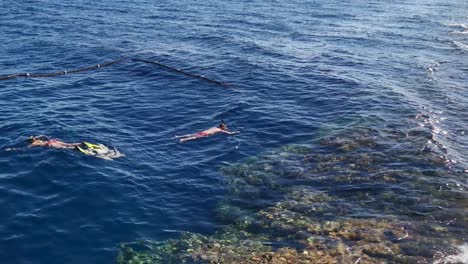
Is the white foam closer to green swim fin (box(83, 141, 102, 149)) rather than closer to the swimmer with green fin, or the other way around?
the swimmer with green fin

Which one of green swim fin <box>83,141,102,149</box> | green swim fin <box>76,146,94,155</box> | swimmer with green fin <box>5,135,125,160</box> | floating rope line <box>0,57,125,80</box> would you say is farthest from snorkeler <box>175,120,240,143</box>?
floating rope line <box>0,57,125,80</box>

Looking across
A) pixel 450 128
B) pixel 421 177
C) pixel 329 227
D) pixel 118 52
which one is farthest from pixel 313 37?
pixel 329 227

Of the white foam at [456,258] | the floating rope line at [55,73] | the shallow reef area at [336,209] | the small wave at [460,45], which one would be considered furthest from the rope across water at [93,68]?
the small wave at [460,45]

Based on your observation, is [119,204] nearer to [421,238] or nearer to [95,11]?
[421,238]

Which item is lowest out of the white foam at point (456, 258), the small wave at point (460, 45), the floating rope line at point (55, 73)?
the white foam at point (456, 258)

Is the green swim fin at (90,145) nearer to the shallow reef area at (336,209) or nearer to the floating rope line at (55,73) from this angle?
the shallow reef area at (336,209)

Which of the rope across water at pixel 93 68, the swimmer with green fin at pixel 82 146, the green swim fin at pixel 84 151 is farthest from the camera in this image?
the rope across water at pixel 93 68

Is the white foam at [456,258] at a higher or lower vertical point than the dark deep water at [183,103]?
lower
